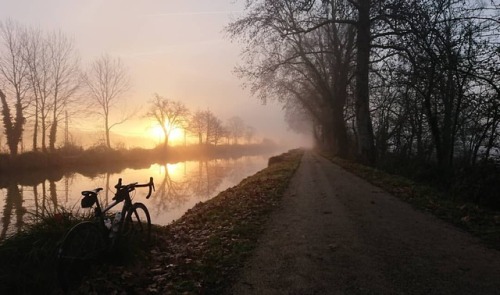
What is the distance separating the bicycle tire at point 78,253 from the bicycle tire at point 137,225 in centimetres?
86

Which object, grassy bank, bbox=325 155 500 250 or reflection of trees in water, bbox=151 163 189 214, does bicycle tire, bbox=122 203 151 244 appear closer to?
grassy bank, bbox=325 155 500 250

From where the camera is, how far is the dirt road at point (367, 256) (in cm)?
497

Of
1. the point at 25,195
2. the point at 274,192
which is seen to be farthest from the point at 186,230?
the point at 25,195

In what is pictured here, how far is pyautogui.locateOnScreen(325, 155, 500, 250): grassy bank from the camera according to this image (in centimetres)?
743

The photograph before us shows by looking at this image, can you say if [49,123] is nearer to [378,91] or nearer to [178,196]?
[178,196]

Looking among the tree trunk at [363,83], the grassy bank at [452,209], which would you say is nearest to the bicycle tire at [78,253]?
the grassy bank at [452,209]

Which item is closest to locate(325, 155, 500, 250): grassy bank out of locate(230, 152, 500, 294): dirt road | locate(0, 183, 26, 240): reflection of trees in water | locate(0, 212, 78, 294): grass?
Result: locate(230, 152, 500, 294): dirt road

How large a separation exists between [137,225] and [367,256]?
429cm

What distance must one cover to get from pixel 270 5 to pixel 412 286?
20015mm

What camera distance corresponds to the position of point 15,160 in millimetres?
32812

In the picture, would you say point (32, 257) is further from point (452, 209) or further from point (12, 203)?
point (12, 203)

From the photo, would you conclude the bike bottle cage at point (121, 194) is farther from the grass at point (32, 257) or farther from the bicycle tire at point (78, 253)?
the bicycle tire at point (78, 253)

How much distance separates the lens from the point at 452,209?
9438 mm

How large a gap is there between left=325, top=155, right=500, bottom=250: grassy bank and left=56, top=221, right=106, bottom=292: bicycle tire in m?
6.66
